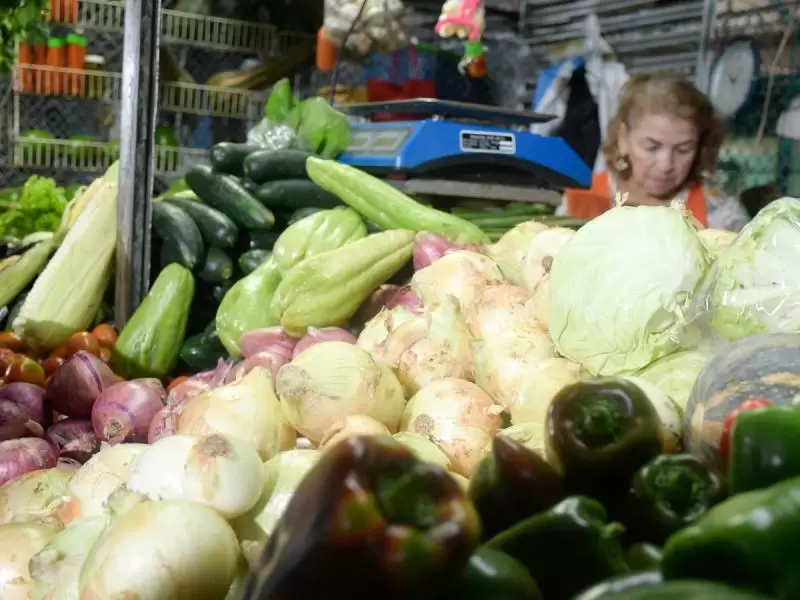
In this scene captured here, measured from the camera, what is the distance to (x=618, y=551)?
59cm

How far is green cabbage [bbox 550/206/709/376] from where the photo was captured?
1.27m

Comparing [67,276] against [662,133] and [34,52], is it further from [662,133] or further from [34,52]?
[662,133]

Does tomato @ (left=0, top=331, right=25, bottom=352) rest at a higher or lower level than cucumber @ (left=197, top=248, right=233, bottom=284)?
lower

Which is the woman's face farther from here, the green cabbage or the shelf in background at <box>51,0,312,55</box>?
the green cabbage

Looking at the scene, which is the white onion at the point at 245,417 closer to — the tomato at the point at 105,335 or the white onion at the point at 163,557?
the white onion at the point at 163,557

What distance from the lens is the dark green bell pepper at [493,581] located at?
1.69 ft

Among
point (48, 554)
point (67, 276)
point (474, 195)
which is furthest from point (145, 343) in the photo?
point (48, 554)

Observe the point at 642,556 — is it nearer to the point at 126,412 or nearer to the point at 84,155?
the point at 126,412

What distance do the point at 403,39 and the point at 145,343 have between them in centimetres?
223

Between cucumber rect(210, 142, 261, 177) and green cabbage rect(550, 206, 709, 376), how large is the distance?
5.26ft

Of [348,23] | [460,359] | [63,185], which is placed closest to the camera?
[460,359]

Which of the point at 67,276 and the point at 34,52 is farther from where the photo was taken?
the point at 34,52

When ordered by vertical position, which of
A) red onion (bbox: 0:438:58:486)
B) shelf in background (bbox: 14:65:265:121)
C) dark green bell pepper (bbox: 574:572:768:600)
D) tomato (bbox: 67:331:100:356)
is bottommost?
red onion (bbox: 0:438:58:486)

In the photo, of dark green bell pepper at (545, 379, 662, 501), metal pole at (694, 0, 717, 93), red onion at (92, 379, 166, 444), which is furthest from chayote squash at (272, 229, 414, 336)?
metal pole at (694, 0, 717, 93)
